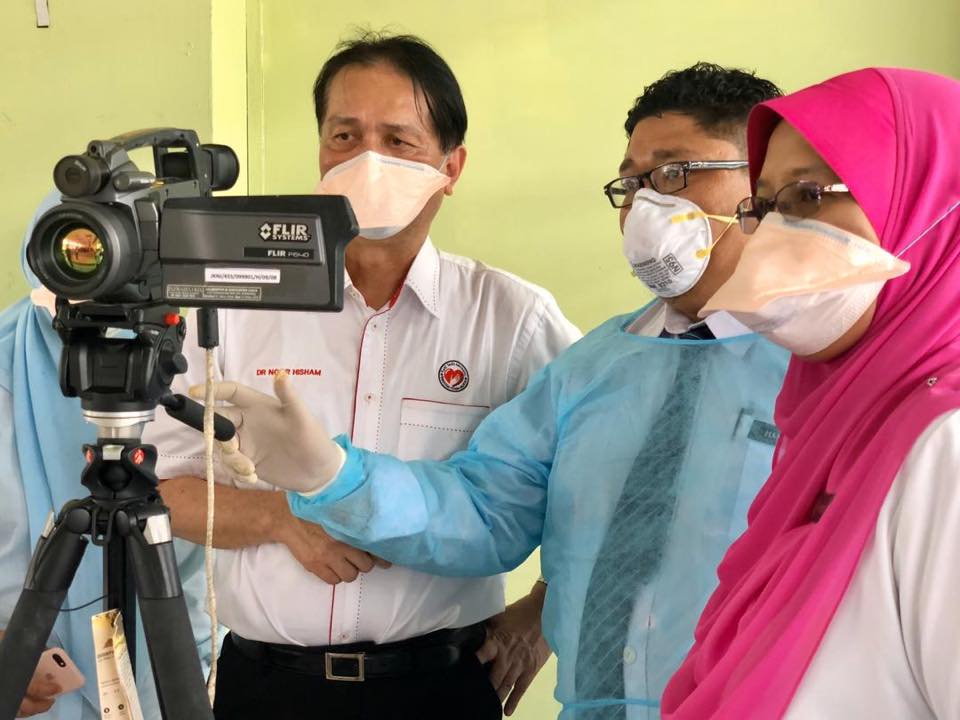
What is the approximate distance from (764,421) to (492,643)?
2.13 feet

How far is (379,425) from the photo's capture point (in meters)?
1.76

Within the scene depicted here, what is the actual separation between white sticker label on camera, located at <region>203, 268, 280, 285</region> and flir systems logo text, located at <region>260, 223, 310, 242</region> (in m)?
0.03

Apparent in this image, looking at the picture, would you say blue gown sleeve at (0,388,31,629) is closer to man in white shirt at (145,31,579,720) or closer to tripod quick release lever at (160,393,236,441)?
man in white shirt at (145,31,579,720)

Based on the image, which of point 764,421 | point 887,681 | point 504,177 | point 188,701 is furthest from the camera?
point 504,177

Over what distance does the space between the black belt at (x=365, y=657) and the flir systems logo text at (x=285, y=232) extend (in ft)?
2.96

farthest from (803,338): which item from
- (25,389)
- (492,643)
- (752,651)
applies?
(25,389)

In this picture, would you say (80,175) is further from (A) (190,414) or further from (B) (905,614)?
(B) (905,614)

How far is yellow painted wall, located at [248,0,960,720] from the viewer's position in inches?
93.4

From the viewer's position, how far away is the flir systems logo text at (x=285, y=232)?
37.2 inches

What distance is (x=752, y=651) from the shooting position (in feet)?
3.13

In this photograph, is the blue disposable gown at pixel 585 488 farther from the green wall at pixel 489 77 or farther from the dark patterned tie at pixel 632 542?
the green wall at pixel 489 77

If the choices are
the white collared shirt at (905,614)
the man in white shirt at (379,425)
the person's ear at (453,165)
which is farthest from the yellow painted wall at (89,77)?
the white collared shirt at (905,614)

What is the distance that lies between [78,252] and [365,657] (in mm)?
918

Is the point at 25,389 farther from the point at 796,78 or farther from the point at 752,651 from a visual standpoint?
the point at 796,78
